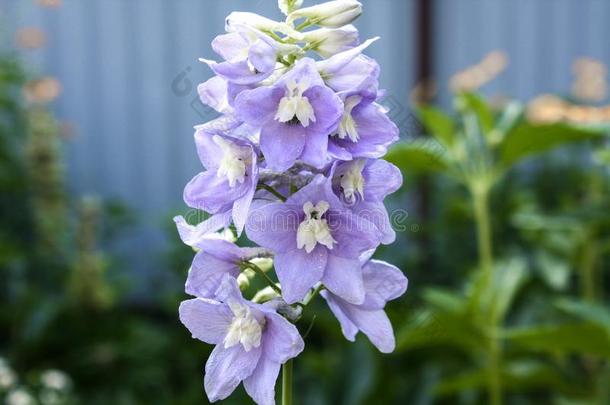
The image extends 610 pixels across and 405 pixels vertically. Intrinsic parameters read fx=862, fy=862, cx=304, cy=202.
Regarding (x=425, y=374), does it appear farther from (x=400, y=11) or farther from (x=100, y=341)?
(x=400, y=11)

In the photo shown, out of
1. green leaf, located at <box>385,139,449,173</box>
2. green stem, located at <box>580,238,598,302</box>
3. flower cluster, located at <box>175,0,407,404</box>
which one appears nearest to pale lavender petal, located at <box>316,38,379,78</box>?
flower cluster, located at <box>175,0,407,404</box>

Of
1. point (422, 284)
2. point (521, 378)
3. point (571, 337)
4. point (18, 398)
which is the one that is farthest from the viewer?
point (422, 284)

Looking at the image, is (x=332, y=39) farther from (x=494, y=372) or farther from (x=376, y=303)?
(x=494, y=372)

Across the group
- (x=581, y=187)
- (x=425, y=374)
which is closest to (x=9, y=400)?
(x=425, y=374)

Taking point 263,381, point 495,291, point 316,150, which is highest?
point 316,150

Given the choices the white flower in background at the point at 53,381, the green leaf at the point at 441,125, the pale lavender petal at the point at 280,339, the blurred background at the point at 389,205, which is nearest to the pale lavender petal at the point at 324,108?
the pale lavender petal at the point at 280,339

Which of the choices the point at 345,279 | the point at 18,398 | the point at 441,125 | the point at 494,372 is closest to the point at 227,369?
the point at 345,279
